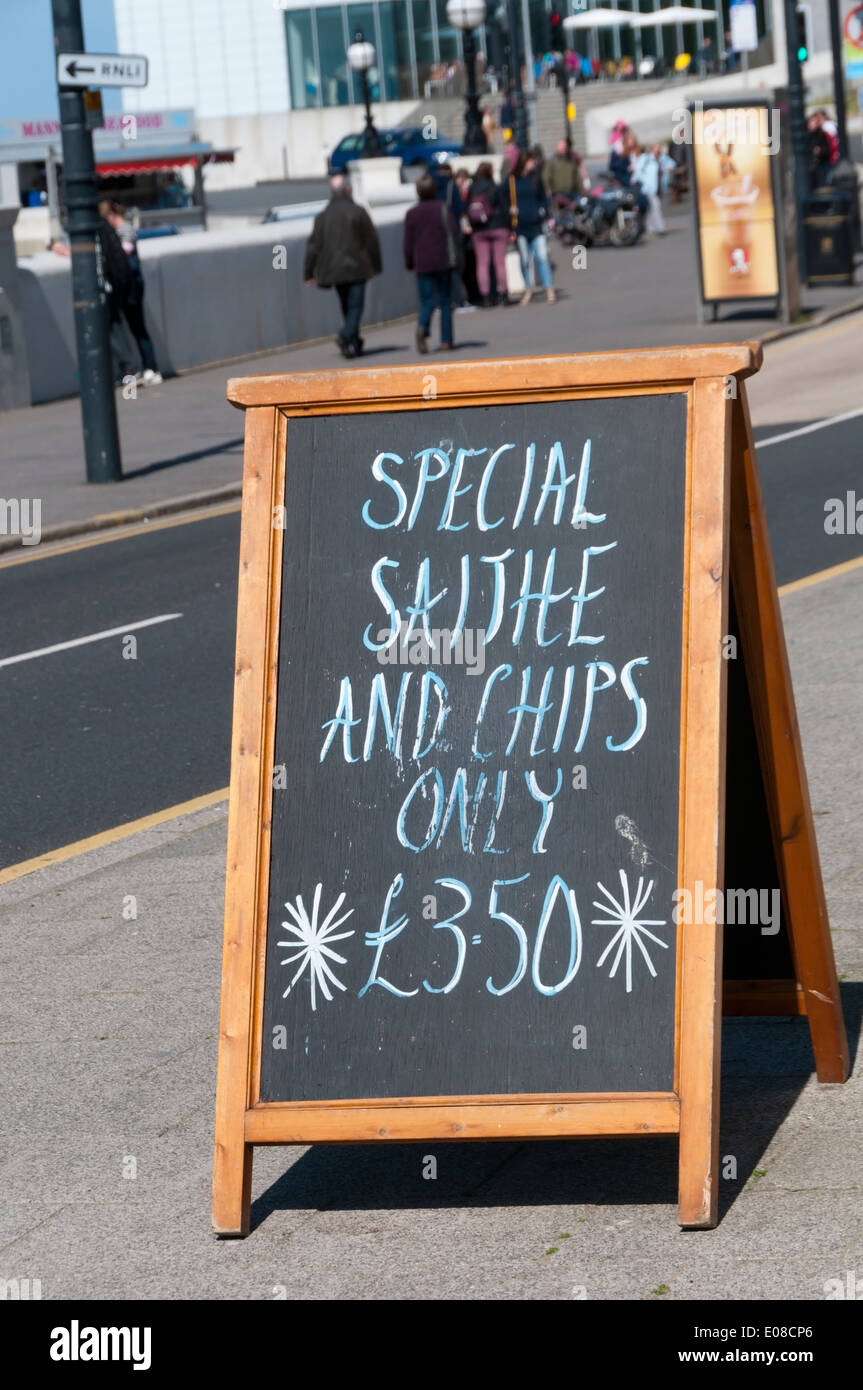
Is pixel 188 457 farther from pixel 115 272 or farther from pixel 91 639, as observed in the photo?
pixel 91 639

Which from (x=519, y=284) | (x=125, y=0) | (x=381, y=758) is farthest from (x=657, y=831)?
(x=125, y=0)

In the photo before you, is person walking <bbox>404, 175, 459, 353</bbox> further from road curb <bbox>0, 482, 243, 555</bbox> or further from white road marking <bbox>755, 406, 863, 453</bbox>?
road curb <bbox>0, 482, 243, 555</bbox>

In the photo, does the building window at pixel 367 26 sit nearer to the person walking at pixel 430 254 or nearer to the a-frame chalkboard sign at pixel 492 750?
the person walking at pixel 430 254

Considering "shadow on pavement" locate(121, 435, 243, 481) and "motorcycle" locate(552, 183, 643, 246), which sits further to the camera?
"motorcycle" locate(552, 183, 643, 246)

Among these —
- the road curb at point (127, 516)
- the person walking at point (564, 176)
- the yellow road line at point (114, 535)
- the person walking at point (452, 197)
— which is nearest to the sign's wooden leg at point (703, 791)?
the yellow road line at point (114, 535)

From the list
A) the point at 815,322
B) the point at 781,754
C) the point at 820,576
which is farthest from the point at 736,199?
the point at 781,754

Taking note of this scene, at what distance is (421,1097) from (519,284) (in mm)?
26431

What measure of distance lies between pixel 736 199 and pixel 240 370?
6082mm

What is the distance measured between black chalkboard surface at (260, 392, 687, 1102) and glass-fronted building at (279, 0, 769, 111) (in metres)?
75.1

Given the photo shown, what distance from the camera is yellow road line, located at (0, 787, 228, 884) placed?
6969 millimetres

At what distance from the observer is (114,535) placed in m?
14.8

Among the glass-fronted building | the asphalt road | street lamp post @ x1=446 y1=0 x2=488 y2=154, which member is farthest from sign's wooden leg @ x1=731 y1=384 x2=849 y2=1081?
the glass-fronted building

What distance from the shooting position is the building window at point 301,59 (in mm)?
84438

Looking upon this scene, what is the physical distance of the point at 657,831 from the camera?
4.05 metres
